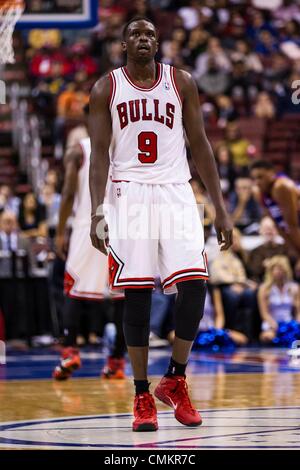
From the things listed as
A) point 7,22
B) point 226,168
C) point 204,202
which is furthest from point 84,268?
point 226,168

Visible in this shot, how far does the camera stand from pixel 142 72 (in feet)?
17.8

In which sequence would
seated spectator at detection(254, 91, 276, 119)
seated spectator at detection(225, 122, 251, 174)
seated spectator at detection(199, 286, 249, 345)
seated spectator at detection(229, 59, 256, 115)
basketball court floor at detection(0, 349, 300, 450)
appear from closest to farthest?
basketball court floor at detection(0, 349, 300, 450) → seated spectator at detection(199, 286, 249, 345) → seated spectator at detection(225, 122, 251, 174) → seated spectator at detection(254, 91, 276, 119) → seated spectator at detection(229, 59, 256, 115)

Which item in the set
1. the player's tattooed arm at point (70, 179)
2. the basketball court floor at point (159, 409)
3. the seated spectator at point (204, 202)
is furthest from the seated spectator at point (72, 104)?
the player's tattooed arm at point (70, 179)

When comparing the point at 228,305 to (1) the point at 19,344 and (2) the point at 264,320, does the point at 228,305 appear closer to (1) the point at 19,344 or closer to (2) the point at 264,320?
(2) the point at 264,320

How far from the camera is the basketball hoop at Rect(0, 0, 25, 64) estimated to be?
30.2ft

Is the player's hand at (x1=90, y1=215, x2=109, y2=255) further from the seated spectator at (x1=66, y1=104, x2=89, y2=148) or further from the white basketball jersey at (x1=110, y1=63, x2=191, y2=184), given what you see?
the seated spectator at (x1=66, y1=104, x2=89, y2=148)

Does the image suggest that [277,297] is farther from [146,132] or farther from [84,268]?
[146,132]

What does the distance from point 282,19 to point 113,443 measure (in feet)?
70.0

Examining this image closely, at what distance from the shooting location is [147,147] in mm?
5336

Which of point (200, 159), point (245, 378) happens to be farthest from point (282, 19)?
point (200, 159)

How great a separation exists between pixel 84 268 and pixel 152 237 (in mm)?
3011

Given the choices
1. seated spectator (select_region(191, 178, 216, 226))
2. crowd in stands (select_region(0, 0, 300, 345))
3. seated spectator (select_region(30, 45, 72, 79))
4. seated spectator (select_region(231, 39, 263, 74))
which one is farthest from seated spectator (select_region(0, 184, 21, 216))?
seated spectator (select_region(231, 39, 263, 74))

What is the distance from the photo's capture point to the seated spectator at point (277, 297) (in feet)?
41.0

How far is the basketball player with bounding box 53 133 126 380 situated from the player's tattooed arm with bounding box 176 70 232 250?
2.73 meters
